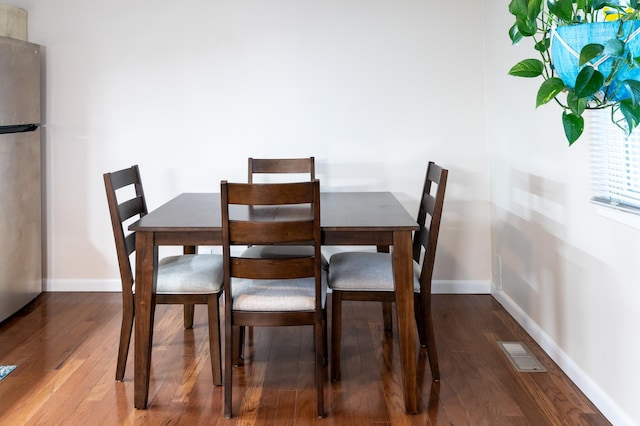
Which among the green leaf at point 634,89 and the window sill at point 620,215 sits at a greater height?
the green leaf at point 634,89

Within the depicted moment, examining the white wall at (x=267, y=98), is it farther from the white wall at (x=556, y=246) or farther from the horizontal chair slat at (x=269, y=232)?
the horizontal chair slat at (x=269, y=232)

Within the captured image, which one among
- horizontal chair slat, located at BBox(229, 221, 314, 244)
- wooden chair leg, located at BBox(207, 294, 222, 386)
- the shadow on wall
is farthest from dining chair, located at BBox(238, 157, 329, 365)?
the shadow on wall

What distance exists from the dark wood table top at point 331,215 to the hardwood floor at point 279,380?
29.2 inches

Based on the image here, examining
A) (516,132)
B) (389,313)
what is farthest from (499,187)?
(389,313)

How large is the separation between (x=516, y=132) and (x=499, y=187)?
0.45 metres

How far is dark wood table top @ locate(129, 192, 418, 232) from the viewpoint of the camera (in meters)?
1.95

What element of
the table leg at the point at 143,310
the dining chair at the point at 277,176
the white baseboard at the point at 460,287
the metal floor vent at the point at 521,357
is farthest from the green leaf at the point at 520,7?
the white baseboard at the point at 460,287

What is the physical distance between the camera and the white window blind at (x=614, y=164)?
1727mm

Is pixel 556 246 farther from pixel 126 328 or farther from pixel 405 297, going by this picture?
pixel 126 328

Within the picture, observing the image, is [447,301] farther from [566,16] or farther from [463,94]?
[566,16]

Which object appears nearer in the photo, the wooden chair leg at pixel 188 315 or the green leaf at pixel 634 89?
the green leaf at pixel 634 89

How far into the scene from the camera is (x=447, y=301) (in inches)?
126

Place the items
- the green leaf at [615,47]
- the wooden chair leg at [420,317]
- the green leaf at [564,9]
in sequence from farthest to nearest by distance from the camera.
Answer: the wooden chair leg at [420,317] → the green leaf at [564,9] → the green leaf at [615,47]

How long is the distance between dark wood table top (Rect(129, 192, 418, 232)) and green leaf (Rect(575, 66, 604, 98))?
941 mm
